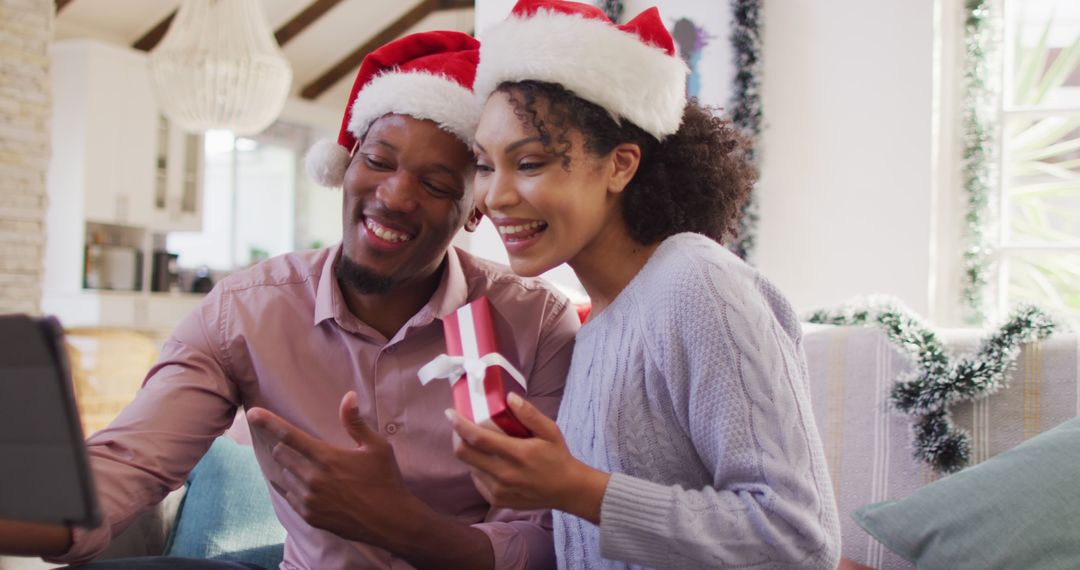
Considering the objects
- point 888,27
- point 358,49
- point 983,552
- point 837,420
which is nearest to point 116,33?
point 358,49

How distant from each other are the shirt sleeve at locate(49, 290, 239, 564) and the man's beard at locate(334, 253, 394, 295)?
0.20m

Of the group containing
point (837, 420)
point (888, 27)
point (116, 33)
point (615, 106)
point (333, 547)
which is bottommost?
point (333, 547)

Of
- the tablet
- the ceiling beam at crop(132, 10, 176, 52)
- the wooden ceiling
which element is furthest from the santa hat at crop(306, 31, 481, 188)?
the ceiling beam at crop(132, 10, 176, 52)

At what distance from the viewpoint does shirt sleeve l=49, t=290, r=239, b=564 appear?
136cm

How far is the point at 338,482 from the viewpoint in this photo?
122cm

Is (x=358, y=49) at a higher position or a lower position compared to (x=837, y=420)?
higher

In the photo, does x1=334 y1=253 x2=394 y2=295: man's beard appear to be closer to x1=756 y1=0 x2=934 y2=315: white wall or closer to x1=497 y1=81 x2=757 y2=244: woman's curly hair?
x1=497 y1=81 x2=757 y2=244: woman's curly hair

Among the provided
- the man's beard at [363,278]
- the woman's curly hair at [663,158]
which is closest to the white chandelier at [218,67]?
the man's beard at [363,278]

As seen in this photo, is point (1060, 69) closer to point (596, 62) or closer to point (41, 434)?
point (596, 62)

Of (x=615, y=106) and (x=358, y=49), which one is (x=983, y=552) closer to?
(x=615, y=106)

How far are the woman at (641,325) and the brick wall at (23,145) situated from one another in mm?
4710

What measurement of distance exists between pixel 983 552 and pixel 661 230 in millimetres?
763

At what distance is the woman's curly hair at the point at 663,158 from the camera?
134 centimetres

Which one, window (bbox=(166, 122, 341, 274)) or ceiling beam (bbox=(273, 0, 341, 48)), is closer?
ceiling beam (bbox=(273, 0, 341, 48))
